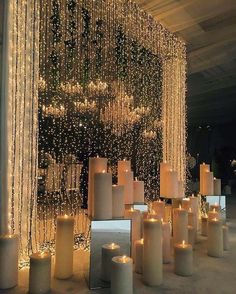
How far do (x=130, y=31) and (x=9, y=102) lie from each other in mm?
1694

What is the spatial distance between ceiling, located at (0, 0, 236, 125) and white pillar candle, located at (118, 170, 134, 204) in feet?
4.34

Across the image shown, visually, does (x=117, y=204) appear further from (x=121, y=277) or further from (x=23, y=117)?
(x=23, y=117)

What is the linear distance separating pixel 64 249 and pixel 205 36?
2.74 m

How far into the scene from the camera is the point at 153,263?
1596mm

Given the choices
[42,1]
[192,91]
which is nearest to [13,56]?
[42,1]

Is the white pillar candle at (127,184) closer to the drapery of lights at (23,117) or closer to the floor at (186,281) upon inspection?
the floor at (186,281)

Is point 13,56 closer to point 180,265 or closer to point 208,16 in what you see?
point 180,265

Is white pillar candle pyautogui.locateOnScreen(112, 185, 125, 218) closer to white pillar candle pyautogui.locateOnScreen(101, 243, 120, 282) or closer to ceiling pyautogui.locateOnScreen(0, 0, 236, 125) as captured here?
white pillar candle pyautogui.locateOnScreen(101, 243, 120, 282)

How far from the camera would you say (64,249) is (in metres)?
1.71

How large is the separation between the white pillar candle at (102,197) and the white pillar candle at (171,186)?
2.55 ft

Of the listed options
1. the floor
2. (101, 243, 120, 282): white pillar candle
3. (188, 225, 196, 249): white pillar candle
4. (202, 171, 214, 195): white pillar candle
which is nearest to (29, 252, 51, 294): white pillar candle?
the floor

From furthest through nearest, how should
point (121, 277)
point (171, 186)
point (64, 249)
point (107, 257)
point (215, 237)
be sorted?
point (171, 186), point (215, 237), point (64, 249), point (107, 257), point (121, 277)

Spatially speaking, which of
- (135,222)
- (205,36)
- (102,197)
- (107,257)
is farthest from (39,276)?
(205,36)

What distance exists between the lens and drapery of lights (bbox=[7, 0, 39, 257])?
1868 mm
